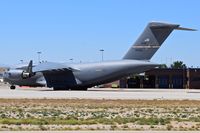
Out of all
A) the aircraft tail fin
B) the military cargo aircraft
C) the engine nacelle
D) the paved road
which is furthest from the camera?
the engine nacelle

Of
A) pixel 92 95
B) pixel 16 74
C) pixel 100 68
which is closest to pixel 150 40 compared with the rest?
pixel 100 68

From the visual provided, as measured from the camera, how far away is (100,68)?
235ft

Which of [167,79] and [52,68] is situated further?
[167,79]

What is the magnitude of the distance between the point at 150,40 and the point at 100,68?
8.71 meters

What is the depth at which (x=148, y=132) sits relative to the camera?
19188mm

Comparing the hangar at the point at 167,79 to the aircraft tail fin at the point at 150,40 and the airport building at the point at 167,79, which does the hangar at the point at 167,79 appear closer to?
the airport building at the point at 167,79

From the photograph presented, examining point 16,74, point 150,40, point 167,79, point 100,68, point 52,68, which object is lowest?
point 16,74

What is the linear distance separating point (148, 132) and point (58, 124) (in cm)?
460

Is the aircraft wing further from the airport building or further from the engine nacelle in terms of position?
the airport building

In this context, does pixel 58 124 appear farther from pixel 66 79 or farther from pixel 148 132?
pixel 66 79

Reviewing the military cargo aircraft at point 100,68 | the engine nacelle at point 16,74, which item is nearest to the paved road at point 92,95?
the military cargo aircraft at point 100,68

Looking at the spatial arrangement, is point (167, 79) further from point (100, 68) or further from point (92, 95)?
point (92, 95)

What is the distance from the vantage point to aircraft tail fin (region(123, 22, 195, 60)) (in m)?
73.2

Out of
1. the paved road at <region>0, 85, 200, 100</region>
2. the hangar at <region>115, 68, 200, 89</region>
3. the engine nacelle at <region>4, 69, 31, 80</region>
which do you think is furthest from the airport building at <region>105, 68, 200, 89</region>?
the paved road at <region>0, 85, 200, 100</region>
